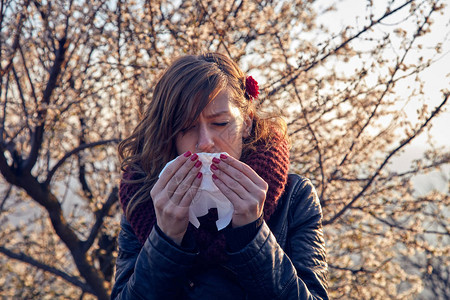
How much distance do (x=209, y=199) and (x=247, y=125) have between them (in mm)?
596

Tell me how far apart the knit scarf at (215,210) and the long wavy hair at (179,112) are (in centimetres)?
5

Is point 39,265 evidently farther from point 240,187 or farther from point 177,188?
point 240,187

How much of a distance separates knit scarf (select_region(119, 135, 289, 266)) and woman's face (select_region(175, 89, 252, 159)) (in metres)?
0.14

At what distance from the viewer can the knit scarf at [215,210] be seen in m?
1.83

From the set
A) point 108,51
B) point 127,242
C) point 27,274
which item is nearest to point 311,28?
point 108,51

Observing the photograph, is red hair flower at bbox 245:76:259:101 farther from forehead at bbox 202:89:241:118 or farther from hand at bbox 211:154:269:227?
hand at bbox 211:154:269:227

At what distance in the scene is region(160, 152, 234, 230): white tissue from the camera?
1.65 m

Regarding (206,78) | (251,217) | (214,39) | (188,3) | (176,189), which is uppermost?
(188,3)

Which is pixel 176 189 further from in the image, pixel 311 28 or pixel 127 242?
pixel 311 28

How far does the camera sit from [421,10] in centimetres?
294

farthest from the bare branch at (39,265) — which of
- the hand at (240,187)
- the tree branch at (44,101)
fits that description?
the hand at (240,187)

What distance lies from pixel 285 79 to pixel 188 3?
162 cm

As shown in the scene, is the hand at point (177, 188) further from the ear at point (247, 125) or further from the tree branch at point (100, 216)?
the tree branch at point (100, 216)

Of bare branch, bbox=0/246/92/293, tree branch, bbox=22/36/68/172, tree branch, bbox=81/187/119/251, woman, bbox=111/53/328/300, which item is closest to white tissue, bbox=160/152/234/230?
woman, bbox=111/53/328/300
